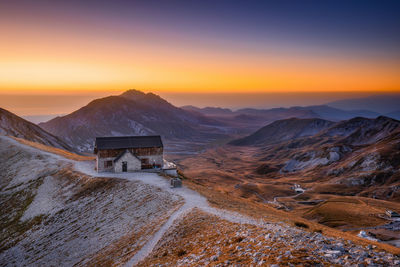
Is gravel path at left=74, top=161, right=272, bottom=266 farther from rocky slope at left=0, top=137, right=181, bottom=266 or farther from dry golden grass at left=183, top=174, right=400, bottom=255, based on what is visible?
dry golden grass at left=183, top=174, right=400, bottom=255

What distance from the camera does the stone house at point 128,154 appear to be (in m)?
62.1

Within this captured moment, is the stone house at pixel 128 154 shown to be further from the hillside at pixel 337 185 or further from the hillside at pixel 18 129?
the hillside at pixel 18 129

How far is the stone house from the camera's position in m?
62.1

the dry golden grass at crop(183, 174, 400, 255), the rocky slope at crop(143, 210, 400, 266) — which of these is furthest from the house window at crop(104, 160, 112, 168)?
the rocky slope at crop(143, 210, 400, 266)

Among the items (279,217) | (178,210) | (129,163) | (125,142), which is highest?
(125,142)

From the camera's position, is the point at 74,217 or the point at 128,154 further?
the point at 128,154

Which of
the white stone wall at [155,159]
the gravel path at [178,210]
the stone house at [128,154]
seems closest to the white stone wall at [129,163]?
the stone house at [128,154]

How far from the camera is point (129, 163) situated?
62344 mm

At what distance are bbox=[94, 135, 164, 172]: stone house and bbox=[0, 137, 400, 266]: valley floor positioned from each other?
432cm

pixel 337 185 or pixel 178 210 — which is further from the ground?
pixel 178 210

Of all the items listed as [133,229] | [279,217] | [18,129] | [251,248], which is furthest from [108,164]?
[18,129]

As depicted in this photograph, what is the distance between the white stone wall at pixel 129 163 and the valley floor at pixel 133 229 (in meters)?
3.66

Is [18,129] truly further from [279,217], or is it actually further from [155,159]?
[279,217]

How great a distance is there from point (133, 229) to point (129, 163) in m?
30.1
